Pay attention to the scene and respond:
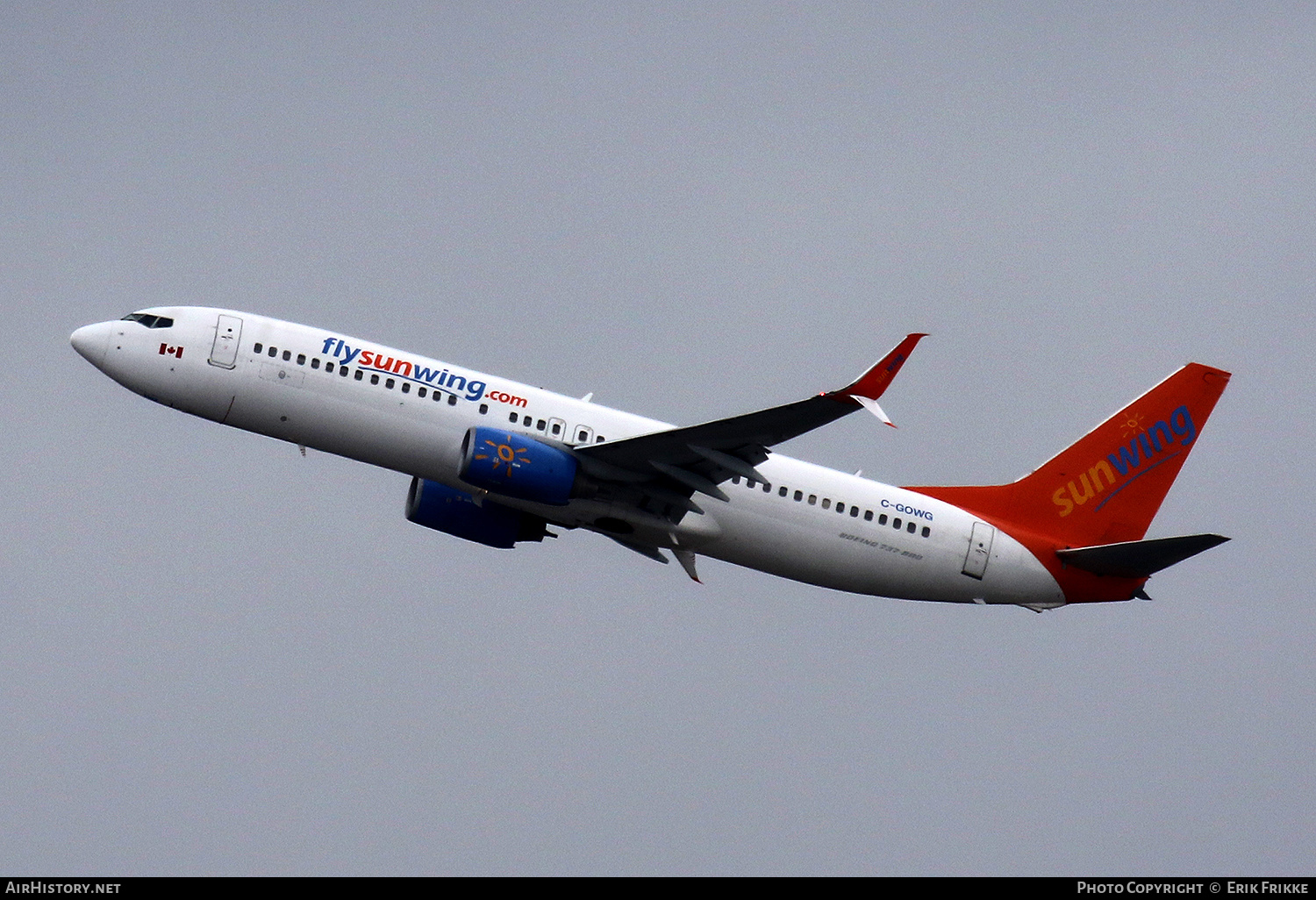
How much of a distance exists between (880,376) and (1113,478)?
48.2 ft

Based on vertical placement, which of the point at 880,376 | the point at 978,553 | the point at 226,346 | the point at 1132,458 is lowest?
the point at 978,553

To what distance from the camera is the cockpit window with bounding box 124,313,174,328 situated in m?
40.9

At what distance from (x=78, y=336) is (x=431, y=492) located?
33.9 feet

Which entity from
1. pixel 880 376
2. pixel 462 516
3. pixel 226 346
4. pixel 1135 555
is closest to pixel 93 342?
pixel 226 346

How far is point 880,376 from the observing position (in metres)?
35.1

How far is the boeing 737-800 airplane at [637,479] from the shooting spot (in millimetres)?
40000

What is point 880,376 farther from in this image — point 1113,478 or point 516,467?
point 1113,478

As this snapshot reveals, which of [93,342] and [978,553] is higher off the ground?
[93,342]

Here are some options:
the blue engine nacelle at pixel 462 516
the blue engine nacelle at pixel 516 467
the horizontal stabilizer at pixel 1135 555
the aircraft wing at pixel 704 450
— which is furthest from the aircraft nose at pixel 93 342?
the horizontal stabilizer at pixel 1135 555

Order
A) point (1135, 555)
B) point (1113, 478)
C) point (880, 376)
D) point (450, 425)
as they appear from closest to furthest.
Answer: point (880, 376)
point (450, 425)
point (1135, 555)
point (1113, 478)

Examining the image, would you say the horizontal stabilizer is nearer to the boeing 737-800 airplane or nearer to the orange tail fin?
the boeing 737-800 airplane

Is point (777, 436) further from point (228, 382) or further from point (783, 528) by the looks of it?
point (228, 382)

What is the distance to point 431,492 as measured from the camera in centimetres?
4372

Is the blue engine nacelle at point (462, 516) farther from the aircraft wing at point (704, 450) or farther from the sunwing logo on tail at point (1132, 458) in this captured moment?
the sunwing logo on tail at point (1132, 458)
